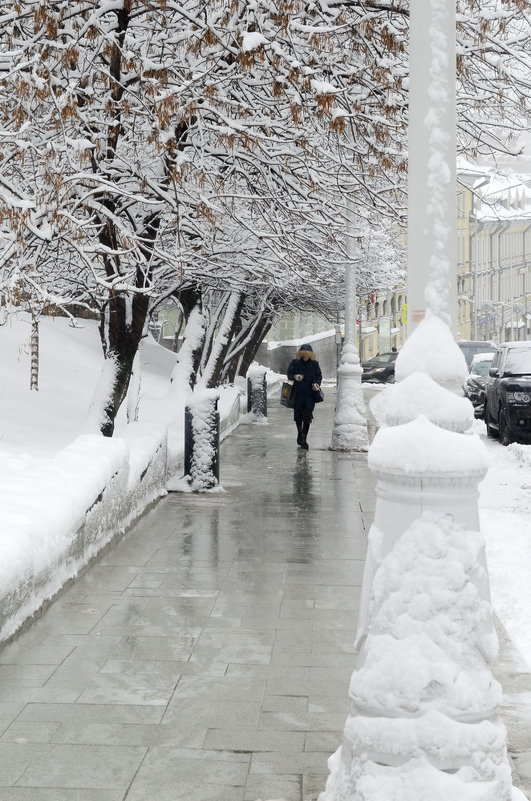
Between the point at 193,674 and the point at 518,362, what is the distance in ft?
53.9

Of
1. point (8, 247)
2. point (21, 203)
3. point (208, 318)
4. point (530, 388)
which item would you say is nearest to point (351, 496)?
point (8, 247)

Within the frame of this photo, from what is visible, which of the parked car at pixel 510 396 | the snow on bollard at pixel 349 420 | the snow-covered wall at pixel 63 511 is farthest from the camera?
the parked car at pixel 510 396

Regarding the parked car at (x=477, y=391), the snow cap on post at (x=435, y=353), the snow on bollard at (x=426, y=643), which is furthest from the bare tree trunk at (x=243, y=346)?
the snow on bollard at (x=426, y=643)

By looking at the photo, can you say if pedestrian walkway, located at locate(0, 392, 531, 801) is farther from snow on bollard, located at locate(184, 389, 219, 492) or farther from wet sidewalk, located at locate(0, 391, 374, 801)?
snow on bollard, located at locate(184, 389, 219, 492)

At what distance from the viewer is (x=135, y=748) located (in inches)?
192

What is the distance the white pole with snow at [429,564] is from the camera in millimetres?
3467

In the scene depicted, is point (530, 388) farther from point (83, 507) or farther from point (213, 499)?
point (83, 507)

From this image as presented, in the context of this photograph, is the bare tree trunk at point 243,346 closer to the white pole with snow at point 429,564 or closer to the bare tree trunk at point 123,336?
the bare tree trunk at point 123,336

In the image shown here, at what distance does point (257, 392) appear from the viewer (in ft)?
84.0

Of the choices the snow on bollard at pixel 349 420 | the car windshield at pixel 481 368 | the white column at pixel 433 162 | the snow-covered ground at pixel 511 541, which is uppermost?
the white column at pixel 433 162

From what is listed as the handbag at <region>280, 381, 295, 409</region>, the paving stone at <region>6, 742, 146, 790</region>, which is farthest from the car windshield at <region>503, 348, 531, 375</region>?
the paving stone at <region>6, 742, 146, 790</region>

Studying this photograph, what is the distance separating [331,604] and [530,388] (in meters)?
13.3

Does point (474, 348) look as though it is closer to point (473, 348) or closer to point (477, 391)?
point (473, 348)

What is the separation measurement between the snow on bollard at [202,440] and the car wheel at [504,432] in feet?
27.9
